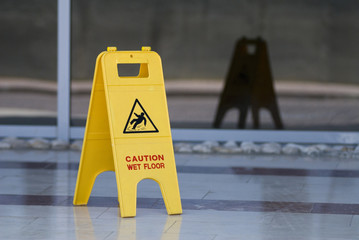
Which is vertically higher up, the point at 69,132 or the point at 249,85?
the point at 249,85

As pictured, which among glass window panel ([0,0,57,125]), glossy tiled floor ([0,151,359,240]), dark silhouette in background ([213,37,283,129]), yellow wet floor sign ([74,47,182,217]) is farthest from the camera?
glass window panel ([0,0,57,125])

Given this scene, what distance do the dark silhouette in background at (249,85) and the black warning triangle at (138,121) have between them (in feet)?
12.3

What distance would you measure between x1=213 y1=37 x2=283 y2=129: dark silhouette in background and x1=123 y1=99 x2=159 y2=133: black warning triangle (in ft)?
12.3

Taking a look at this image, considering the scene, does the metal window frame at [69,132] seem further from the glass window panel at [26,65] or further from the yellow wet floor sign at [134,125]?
the yellow wet floor sign at [134,125]

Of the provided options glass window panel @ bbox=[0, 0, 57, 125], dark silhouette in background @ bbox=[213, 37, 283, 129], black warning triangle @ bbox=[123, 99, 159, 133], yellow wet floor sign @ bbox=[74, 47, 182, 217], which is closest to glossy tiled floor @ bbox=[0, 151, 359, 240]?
yellow wet floor sign @ bbox=[74, 47, 182, 217]

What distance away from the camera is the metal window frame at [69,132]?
8.23 m

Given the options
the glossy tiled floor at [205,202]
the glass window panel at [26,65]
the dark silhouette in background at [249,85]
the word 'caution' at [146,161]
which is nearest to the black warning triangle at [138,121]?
the word 'caution' at [146,161]

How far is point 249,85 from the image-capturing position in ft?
28.1

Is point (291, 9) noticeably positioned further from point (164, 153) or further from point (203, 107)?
point (164, 153)

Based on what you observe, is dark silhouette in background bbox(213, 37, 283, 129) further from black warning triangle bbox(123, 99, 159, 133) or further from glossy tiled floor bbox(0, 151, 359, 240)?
black warning triangle bbox(123, 99, 159, 133)

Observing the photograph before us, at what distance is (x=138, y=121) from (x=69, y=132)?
3663 millimetres

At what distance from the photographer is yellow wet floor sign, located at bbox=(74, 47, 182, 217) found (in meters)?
4.77

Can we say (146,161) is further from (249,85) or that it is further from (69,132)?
(249,85)

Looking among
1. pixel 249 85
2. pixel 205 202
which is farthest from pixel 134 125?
pixel 249 85
